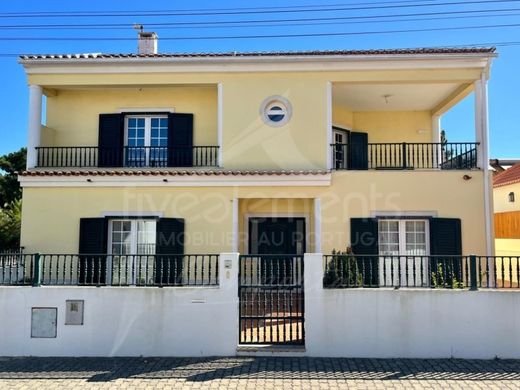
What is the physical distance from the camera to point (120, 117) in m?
13.4

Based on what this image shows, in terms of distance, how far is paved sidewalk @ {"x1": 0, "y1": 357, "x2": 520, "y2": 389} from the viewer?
666 centimetres

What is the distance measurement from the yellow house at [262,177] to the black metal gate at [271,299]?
3.84 metres

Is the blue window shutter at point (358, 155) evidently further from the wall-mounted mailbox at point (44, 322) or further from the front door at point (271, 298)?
the wall-mounted mailbox at point (44, 322)

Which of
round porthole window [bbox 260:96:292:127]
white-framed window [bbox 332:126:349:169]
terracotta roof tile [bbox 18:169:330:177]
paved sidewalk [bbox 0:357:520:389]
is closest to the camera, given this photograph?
paved sidewalk [bbox 0:357:520:389]

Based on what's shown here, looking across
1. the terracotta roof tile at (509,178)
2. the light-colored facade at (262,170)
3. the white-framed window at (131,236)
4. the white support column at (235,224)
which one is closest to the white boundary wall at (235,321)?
the white support column at (235,224)

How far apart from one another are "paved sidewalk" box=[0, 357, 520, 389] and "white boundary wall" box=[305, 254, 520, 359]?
22 centimetres

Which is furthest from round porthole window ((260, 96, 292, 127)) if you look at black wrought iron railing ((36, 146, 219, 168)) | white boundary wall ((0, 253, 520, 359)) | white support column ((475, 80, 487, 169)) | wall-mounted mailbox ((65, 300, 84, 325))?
wall-mounted mailbox ((65, 300, 84, 325))

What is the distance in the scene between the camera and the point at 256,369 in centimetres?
723

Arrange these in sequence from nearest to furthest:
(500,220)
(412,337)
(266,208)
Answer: (412,337) < (266,208) < (500,220)

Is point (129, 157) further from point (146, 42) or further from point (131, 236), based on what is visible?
point (146, 42)

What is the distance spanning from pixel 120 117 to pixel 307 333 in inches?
356

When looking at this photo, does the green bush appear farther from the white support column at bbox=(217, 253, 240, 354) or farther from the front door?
the white support column at bbox=(217, 253, 240, 354)

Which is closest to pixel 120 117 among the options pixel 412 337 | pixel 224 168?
pixel 224 168

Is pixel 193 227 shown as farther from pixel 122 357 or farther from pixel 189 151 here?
pixel 122 357
